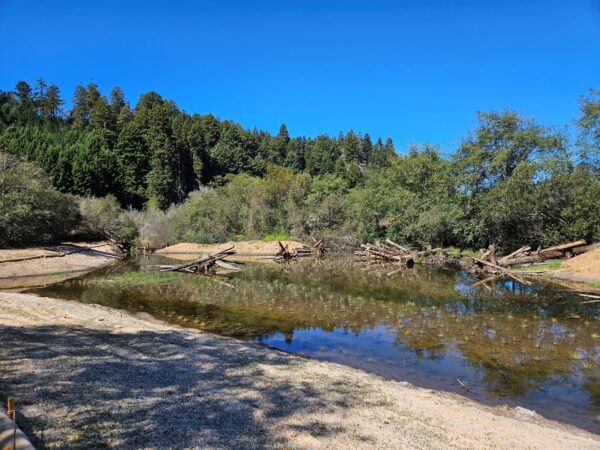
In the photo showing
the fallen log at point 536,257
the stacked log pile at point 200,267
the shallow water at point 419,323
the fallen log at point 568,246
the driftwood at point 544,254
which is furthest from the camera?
the fallen log at point 536,257

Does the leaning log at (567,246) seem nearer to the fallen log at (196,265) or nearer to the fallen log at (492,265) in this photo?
the fallen log at (492,265)

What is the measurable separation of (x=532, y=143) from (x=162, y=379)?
117ft

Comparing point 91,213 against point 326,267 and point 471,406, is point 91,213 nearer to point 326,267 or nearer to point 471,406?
point 326,267

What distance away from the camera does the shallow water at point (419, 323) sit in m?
8.47

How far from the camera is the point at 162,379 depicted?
23.8ft

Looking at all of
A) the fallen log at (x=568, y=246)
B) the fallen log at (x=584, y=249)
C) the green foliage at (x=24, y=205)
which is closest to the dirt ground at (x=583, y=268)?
the fallen log at (x=584, y=249)

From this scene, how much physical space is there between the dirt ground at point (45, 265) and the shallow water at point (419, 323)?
277cm

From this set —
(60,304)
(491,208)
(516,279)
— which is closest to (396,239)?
(491,208)

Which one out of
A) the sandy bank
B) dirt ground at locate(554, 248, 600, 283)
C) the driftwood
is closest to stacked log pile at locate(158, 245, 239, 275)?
the sandy bank

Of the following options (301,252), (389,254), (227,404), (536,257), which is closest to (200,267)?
(301,252)

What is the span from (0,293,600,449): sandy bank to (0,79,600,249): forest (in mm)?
25299

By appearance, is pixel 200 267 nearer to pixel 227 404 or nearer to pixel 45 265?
pixel 45 265

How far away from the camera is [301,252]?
38.3 metres

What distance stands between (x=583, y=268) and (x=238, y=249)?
30672 millimetres
